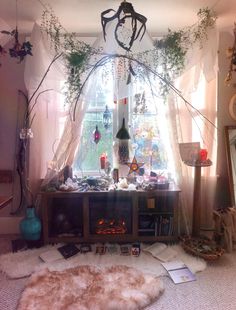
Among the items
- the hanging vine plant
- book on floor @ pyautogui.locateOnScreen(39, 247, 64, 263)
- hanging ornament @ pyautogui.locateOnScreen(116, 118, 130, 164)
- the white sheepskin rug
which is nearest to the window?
hanging ornament @ pyautogui.locateOnScreen(116, 118, 130, 164)

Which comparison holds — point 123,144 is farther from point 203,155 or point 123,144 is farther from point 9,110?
point 9,110

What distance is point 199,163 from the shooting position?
8.15ft

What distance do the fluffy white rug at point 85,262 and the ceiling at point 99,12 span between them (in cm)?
212

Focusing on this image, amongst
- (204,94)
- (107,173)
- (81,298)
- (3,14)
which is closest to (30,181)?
(107,173)

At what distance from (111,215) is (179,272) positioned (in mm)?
A: 851

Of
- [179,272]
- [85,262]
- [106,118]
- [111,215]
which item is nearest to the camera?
[179,272]

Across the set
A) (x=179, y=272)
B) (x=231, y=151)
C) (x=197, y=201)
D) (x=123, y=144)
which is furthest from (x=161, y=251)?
(x=231, y=151)

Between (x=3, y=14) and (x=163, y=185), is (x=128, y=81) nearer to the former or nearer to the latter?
(x=163, y=185)

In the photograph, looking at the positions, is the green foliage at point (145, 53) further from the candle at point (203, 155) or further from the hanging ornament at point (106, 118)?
the candle at point (203, 155)

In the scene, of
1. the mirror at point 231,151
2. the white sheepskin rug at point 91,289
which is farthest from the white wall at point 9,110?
the mirror at point 231,151

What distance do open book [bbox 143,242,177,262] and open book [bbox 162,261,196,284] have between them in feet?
0.27

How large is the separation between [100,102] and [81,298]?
186cm

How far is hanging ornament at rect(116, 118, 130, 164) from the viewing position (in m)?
2.75

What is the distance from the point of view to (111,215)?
2.68 m
